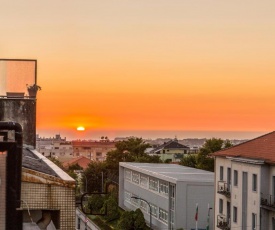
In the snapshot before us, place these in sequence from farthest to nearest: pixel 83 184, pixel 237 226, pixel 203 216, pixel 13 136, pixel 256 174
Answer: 1. pixel 83 184
2. pixel 203 216
3. pixel 237 226
4. pixel 256 174
5. pixel 13 136

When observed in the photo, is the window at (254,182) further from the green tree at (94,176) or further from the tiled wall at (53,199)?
the green tree at (94,176)

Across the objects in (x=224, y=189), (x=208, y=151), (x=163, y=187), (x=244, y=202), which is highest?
(x=208, y=151)

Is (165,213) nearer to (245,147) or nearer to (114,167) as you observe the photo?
(245,147)

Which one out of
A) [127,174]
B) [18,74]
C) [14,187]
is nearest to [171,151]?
[127,174]

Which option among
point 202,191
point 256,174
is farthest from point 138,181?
point 256,174

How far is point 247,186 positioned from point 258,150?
87.3 inches

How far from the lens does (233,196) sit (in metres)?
41.7

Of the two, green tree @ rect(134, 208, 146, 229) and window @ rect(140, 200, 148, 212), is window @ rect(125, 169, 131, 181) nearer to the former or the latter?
window @ rect(140, 200, 148, 212)

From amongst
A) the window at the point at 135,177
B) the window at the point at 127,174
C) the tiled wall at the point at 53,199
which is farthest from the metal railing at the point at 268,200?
the window at the point at 127,174

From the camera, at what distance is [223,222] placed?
43250 mm

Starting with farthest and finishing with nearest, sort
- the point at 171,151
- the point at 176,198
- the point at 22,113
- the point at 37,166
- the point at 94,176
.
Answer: the point at 171,151 → the point at 94,176 → the point at 176,198 → the point at 22,113 → the point at 37,166

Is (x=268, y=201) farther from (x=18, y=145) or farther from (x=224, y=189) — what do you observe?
(x=18, y=145)

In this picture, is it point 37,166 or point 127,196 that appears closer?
point 37,166

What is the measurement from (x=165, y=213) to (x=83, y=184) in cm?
4685
